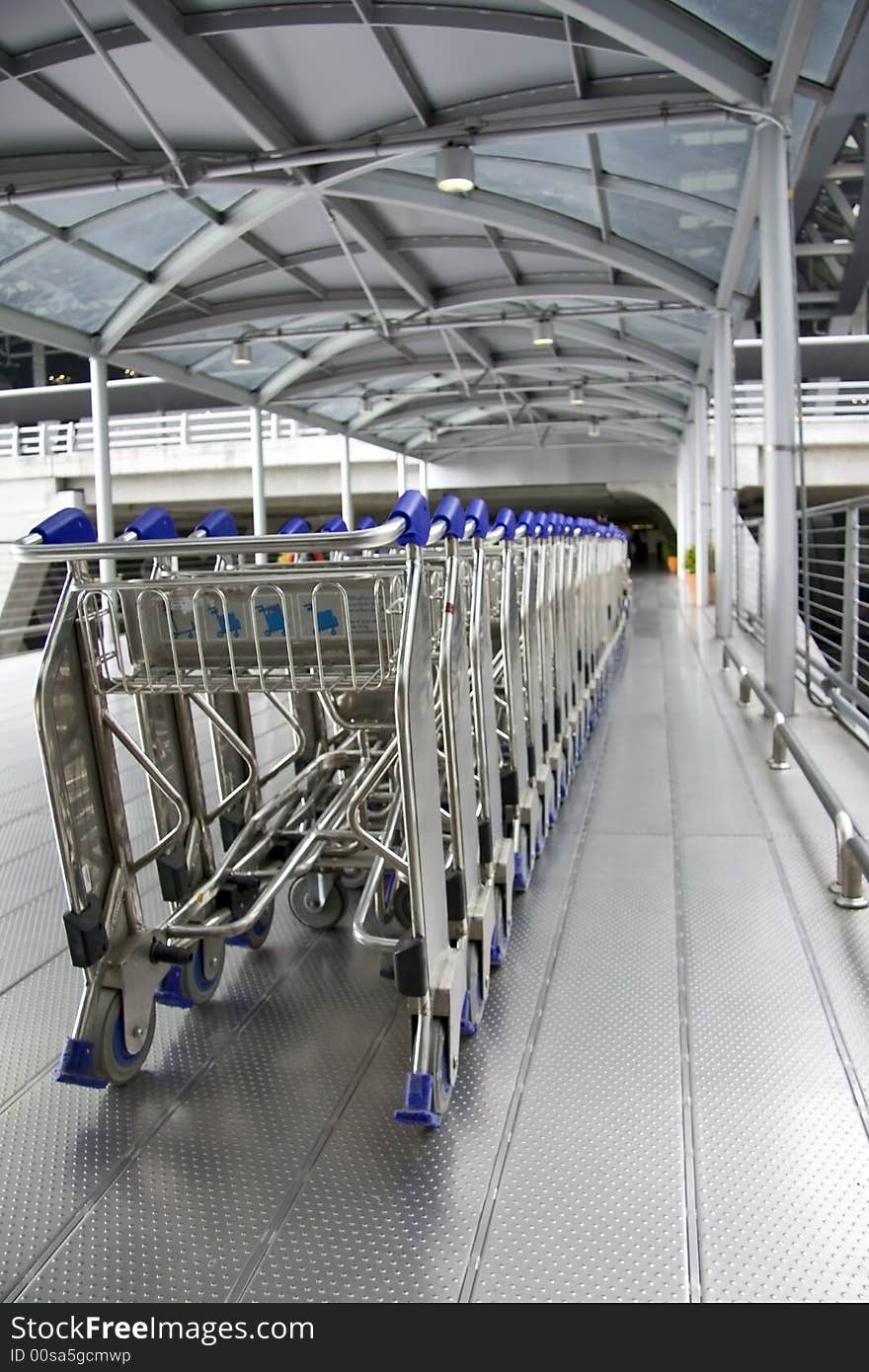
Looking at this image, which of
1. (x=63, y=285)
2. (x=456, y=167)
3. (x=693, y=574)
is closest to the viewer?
(x=456, y=167)

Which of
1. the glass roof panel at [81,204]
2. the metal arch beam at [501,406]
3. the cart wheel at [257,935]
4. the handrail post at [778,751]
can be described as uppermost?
the metal arch beam at [501,406]

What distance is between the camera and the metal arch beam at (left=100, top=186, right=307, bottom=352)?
33.8 feet

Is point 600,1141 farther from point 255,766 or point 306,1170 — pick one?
point 255,766

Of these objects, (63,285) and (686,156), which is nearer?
(686,156)

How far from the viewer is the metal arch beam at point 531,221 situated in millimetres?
10133

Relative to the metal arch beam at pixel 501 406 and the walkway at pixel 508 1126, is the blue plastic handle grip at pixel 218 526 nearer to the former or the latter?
the walkway at pixel 508 1126

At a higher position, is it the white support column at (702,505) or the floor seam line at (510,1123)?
the white support column at (702,505)

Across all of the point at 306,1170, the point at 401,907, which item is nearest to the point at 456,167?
the point at 401,907

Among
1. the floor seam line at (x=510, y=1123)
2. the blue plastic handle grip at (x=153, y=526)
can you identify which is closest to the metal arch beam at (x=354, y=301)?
the floor seam line at (x=510, y=1123)

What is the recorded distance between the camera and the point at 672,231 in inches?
443

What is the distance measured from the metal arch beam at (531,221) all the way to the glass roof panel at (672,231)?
176 mm

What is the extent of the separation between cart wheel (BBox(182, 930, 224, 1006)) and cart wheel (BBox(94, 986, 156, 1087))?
28cm

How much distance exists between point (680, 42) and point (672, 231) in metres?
4.83

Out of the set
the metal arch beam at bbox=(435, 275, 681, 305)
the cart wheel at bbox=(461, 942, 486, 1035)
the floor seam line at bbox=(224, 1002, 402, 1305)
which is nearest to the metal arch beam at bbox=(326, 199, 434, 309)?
the metal arch beam at bbox=(435, 275, 681, 305)
